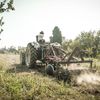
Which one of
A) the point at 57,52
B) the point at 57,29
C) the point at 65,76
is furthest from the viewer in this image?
the point at 57,29

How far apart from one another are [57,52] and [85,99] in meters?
5.55

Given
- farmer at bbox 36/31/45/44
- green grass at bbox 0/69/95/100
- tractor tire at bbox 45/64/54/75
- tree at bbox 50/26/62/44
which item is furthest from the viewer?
tree at bbox 50/26/62/44

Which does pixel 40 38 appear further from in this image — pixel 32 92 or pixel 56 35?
pixel 56 35

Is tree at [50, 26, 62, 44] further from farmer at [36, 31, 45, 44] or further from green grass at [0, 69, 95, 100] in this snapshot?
green grass at [0, 69, 95, 100]

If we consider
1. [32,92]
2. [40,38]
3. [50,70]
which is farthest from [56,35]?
[32,92]

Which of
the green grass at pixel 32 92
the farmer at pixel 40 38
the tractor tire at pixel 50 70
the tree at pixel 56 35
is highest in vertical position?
the tree at pixel 56 35

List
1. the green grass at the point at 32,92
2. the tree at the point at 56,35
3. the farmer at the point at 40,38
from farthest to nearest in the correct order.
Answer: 1. the tree at the point at 56,35
2. the farmer at the point at 40,38
3. the green grass at the point at 32,92

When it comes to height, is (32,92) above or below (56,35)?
below

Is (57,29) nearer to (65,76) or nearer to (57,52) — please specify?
(57,52)

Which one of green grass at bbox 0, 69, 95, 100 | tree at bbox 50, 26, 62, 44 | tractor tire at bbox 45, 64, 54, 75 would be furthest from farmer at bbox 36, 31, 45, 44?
tree at bbox 50, 26, 62, 44

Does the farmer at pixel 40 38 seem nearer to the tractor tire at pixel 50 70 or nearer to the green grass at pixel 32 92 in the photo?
the tractor tire at pixel 50 70

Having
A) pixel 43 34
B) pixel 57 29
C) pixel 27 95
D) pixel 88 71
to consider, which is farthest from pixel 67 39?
pixel 27 95

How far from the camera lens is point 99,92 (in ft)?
19.7

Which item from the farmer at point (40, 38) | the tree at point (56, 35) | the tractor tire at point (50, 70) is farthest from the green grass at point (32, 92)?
the tree at point (56, 35)
